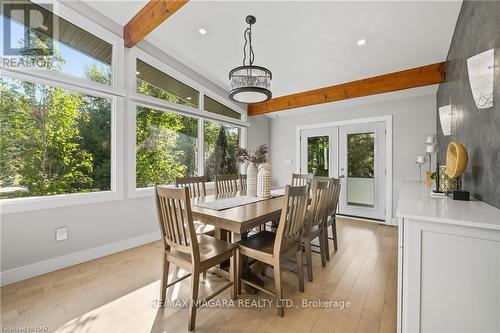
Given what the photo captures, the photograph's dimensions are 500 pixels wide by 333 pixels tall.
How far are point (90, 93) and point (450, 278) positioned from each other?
3.71 metres

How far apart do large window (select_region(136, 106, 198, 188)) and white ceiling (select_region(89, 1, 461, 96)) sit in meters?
1.06

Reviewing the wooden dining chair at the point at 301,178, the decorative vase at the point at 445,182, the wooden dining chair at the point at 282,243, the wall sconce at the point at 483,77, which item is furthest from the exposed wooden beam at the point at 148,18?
the decorative vase at the point at 445,182

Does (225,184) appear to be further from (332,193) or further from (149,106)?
(149,106)

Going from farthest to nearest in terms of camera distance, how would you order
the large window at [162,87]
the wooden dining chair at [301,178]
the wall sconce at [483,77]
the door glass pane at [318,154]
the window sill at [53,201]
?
the door glass pane at [318,154] → the wooden dining chair at [301,178] → the large window at [162,87] → the window sill at [53,201] → the wall sconce at [483,77]

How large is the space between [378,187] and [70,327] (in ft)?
15.6

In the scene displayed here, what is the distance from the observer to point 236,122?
15.6 feet

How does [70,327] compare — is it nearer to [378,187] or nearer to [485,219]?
[485,219]

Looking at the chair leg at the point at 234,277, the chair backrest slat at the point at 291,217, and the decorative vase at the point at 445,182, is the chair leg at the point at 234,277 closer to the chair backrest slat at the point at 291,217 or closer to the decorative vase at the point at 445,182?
the chair backrest slat at the point at 291,217

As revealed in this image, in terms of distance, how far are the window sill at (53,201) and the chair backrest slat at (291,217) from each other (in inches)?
91.7

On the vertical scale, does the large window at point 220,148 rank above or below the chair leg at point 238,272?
above

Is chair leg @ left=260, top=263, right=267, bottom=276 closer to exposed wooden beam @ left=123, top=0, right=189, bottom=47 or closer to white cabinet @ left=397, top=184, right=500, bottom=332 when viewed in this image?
white cabinet @ left=397, top=184, right=500, bottom=332

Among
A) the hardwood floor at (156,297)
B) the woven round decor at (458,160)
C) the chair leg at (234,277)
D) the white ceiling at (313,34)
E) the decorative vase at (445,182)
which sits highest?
the white ceiling at (313,34)

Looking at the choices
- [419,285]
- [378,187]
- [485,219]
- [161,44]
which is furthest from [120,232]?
[378,187]

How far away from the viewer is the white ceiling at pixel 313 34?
7.90ft
